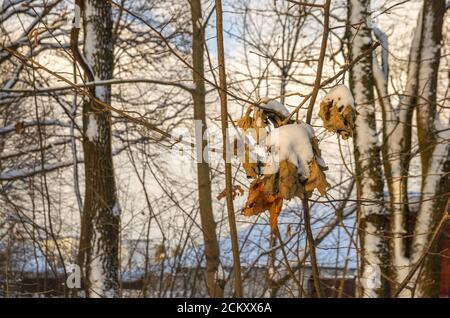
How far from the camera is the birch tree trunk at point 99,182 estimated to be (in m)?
5.20

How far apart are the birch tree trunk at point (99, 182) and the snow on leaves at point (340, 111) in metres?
3.90

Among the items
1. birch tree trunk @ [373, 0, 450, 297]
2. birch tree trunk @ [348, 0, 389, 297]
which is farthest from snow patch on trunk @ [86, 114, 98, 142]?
birch tree trunk @ [373, 0, 450, 297]

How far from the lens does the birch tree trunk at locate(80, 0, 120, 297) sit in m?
5.20

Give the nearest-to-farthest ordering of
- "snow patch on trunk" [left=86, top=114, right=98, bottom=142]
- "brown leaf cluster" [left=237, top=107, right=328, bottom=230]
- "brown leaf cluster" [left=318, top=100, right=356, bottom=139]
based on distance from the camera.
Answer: "brown leaf cluster" [left=237, top=107, right=328, bottom=230] → "brown leaf cluster" [left=318, top=100, right=356, bottom=139] → "snow patch on trunk" [left=86, top=114, right=98, bottom=142]

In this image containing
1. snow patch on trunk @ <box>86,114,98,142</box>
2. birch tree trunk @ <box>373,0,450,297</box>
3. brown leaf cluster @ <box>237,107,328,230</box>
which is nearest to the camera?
brown leaf cluster @ <box>237,107,328,230</box>

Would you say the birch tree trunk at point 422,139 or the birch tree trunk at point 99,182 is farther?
the birch tree trunk at point 422,139

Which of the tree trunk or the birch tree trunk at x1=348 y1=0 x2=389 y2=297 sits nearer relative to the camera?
the tree trunk

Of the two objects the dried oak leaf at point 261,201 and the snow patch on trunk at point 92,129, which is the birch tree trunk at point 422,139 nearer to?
the snow patch on trunk at point 92,129

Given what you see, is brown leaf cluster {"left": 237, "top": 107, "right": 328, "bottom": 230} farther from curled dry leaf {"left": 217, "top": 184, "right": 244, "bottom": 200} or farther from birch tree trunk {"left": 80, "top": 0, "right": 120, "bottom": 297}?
birch tree trunk {"left": 80, "top": 0, "right": 120, "bottom": 297}

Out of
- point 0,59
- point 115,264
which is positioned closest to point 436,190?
point 115,264

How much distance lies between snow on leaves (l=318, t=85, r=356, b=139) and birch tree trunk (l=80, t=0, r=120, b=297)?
3896mm

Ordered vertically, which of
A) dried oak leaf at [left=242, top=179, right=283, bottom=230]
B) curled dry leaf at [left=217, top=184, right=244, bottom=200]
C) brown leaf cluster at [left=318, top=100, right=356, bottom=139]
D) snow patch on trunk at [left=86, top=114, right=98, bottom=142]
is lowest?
dried oak leaf at [left=242, top=179, right=283, bottom=230]

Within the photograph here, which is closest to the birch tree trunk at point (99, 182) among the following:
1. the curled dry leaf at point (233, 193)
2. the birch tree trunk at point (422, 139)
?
the birch tree trunk at point (422, 139)

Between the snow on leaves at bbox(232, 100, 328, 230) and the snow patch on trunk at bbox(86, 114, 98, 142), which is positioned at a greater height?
the snow patch on trunk at bbox(86, 114, 98, 142)
